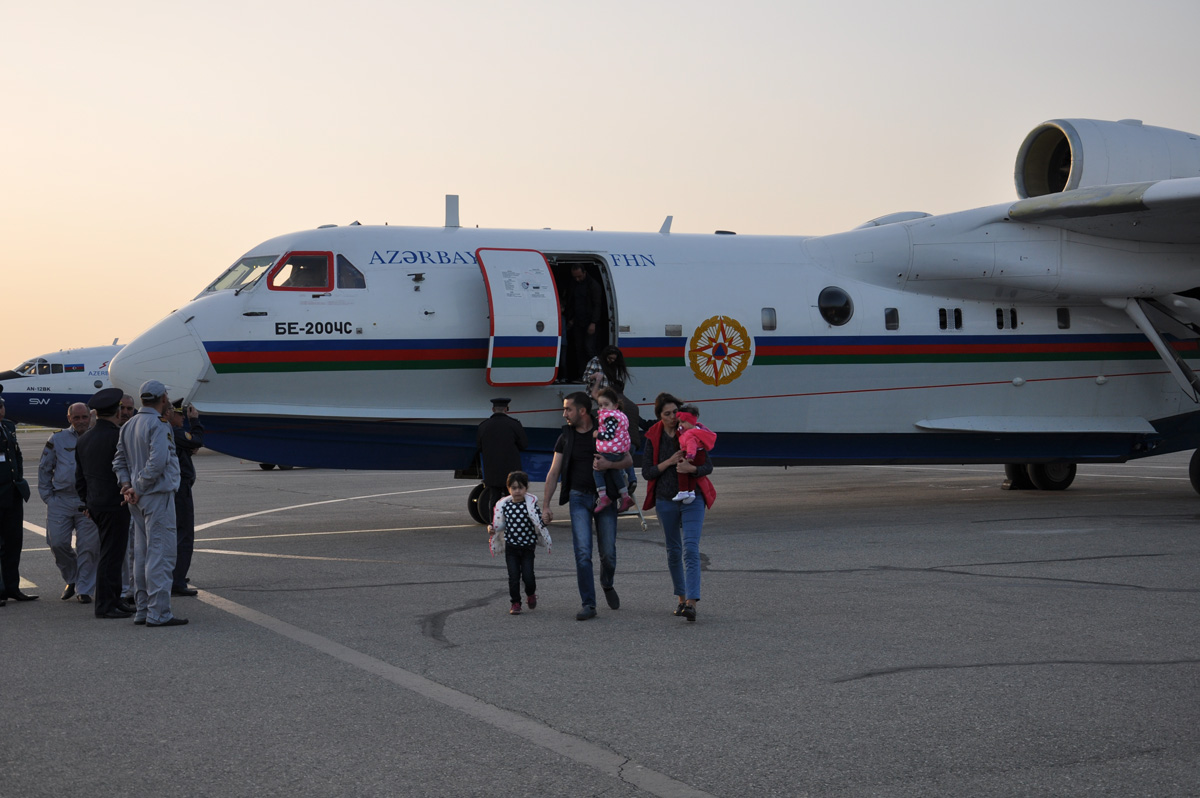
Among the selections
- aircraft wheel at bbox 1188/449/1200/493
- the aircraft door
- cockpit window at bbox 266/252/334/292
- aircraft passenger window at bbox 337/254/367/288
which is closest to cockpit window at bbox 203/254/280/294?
cockpit window at bbox 266/252/334/292

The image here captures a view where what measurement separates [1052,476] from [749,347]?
7300 millimetres

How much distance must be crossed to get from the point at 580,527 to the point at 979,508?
9.42m

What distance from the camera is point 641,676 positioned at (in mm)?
6695

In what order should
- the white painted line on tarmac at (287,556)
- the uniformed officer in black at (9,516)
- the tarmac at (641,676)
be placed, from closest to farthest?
1. the tarmac at (641,676)
2. the uniformed officer in black at (9,516)
3. the white painted line on tarmac at (287,556)

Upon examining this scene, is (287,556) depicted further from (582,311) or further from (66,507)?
(582,311)

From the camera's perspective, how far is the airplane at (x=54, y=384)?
1199 inches

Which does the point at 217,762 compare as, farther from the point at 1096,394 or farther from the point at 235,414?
the point at 1096,394

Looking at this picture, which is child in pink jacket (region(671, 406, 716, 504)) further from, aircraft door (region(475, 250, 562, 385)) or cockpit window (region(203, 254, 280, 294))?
cockpit window (region(203, 254, 280, 294))

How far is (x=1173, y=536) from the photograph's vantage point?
12.6m

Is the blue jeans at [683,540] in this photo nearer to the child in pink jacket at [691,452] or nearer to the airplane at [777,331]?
the child in pink jacket at [691,452]

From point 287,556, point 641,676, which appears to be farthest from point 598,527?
point 287,556

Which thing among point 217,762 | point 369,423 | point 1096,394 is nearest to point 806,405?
point 1096,394

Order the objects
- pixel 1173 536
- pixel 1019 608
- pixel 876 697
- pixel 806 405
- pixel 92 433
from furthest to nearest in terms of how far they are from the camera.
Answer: pixel 806 405 → pixel 1173 536 → pixel 92 433 → pixel 1019 608 → pixel 876 697

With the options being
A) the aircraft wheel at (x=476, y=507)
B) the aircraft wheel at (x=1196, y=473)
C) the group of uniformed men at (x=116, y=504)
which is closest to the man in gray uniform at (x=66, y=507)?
the group of uniformed men at (x=116, y=504)
